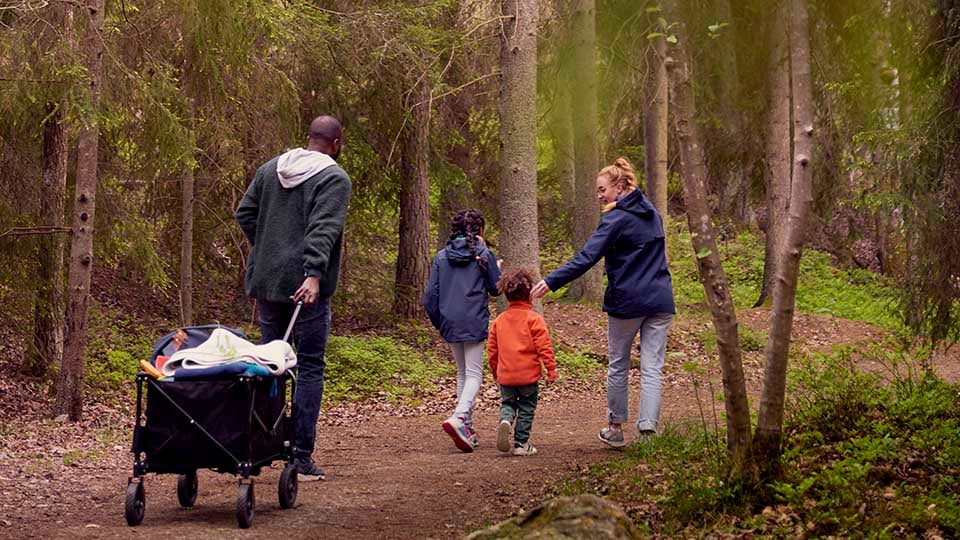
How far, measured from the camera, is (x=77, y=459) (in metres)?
9.09

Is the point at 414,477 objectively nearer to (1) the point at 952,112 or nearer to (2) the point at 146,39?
(1) the point at 952,112

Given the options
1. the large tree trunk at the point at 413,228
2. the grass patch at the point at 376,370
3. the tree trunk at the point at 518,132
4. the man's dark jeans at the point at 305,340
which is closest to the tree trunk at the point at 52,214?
the grass patch at the point at 376,370

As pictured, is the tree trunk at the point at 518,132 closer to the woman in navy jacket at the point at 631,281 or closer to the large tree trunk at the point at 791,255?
the woman in navy jacket at the point at 631,281

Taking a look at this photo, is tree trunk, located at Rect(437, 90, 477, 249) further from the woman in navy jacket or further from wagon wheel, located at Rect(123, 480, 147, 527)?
wagon wheel, located at Rect(123, 480, 147, 527)

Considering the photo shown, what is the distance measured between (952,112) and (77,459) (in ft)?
24.6

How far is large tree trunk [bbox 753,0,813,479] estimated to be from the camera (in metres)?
5.83

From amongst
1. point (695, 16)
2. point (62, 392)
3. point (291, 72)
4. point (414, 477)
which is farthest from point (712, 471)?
point (291, 72)

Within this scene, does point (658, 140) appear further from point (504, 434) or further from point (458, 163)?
point (504, 434)

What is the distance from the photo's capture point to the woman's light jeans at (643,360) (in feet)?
28.5

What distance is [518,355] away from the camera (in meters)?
8.81

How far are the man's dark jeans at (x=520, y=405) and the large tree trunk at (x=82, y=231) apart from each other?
4487 millimetres

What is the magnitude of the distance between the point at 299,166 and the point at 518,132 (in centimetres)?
698

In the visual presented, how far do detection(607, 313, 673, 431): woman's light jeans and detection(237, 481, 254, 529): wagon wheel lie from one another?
337 centimetres

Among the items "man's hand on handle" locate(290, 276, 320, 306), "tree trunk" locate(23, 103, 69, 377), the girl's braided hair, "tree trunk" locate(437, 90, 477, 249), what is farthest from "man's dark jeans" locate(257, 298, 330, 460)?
"tree trunk" locate(437, 90, 477, 249)
